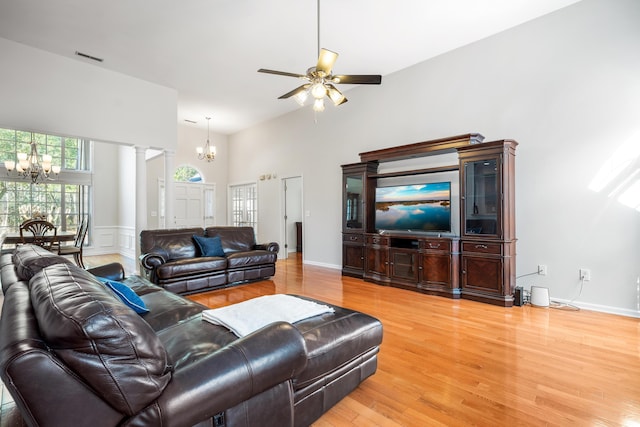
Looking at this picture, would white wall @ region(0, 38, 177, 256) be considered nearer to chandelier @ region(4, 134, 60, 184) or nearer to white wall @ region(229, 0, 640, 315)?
chandelier @ region(4, 134, 60, 184)

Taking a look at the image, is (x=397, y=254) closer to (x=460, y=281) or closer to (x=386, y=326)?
(x=460, y=281)

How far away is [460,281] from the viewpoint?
414 centimetres

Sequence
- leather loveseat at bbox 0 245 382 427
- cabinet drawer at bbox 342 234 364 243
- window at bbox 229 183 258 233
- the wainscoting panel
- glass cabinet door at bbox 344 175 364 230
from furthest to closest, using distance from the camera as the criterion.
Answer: window at bbox 229 183 258 233
the wainscoting panel
glass cabinet door at bbox 344 175 364 230
cabinet drawer at bbox 342 234 364 243
leather loveseat at bbox 0 245 382 427

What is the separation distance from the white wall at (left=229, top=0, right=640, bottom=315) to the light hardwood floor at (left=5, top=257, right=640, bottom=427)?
0.67 metres

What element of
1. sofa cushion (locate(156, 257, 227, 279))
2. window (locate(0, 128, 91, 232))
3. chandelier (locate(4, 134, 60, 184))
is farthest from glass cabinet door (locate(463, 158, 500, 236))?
window (locate(0, 128, 91, 232))

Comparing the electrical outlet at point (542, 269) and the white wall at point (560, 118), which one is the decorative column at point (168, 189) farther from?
the electrical outlet at point (542, 269)

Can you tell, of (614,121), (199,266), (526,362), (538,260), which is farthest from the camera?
(199,266)

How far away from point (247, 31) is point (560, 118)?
13.5 ft

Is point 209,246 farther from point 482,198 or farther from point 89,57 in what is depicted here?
point 482,198

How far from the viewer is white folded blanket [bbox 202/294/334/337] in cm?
178

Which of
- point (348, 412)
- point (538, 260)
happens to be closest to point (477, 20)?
point (538, 260)

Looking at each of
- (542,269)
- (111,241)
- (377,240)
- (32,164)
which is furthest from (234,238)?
(111,241)

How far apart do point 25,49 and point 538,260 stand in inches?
305

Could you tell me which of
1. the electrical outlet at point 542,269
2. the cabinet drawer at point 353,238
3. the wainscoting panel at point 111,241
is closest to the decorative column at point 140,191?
the wainscoting panel at point 111,241
